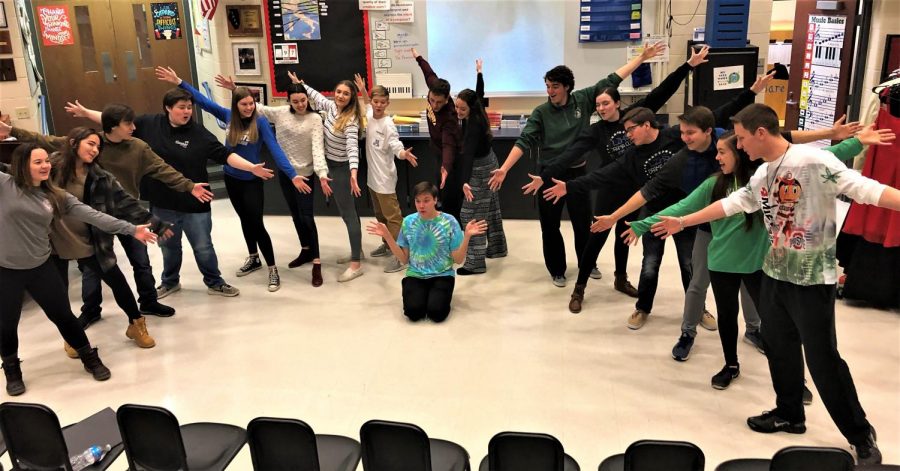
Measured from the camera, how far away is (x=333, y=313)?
5.12 m

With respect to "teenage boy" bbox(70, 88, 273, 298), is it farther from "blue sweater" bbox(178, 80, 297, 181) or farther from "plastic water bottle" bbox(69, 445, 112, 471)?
"plastic water bottle" bbox(69, 445, 112, 471)

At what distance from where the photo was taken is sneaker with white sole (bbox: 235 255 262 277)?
589 cm

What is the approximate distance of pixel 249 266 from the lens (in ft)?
19.4

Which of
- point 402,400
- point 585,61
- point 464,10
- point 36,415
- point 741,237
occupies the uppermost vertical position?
point 464,10

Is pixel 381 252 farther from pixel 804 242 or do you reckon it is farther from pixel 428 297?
pixel 804 242

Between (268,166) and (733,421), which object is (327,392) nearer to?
(733,421)

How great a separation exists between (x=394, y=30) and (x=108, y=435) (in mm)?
5231

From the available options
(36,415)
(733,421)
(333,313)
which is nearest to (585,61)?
(333,313)

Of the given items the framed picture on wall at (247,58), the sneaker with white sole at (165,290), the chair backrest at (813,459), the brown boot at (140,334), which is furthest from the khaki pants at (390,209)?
the chair backrest at (813,459)

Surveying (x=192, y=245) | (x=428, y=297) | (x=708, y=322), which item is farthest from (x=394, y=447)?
(x=192, y=245)

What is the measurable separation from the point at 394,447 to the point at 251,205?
3.28 metres

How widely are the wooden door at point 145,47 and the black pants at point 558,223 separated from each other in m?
5.23

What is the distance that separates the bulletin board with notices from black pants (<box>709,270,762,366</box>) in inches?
152

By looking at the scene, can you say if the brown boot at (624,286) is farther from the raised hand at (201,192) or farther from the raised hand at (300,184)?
the raised hand at (201,192)
